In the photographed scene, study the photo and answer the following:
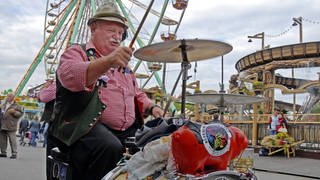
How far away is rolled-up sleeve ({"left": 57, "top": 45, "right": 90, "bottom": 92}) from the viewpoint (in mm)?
1936

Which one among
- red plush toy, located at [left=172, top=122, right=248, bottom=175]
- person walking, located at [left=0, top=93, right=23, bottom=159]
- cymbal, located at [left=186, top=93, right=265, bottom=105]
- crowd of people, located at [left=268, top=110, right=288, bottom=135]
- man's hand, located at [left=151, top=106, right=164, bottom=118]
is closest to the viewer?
red plush toy, located at [left=172, top=122, right=248, bottom=175]

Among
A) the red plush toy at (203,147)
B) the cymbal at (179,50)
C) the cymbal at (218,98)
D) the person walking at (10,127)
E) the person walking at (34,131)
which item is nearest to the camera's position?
the red plush toy at (203,147)

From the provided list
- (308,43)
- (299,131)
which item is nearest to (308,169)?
(299,131)

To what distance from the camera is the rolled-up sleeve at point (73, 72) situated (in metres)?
1.94

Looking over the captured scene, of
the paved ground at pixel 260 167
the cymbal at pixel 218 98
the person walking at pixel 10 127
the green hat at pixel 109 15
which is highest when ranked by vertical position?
the green hat at pixel 109 15

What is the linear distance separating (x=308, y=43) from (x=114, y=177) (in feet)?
67.1

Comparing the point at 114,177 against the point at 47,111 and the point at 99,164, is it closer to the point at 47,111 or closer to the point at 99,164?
the point at 99,164

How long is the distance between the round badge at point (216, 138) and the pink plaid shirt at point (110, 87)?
0.66m

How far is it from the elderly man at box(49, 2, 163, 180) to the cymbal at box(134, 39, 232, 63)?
0.20m

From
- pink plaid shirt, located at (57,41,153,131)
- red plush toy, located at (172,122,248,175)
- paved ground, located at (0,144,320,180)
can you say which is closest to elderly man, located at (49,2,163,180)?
pink plaid shirt, located at (57,41,153,131)

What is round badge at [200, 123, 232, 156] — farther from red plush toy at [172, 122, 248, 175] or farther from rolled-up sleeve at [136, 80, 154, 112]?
rolled-up sleeve at [136, 80, 154, 112]

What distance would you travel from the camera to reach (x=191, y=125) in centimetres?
168

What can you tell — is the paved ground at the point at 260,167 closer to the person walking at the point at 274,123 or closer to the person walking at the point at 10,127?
the person walking at the point at 10,127

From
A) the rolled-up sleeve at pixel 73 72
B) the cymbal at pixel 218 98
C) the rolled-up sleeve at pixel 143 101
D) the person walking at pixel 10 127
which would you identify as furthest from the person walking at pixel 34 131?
the rolled-up sleeve at pixel 73 72
